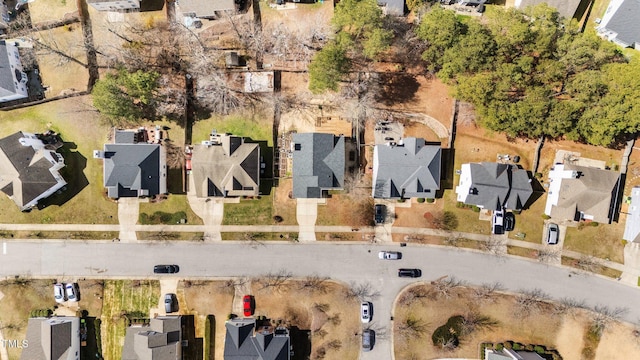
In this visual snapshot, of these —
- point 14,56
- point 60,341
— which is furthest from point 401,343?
point 14,56

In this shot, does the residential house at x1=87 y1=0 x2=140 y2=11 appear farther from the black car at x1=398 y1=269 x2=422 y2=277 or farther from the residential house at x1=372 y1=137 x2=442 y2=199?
the black car at x1=398 y1=269 x2=422 y2=277

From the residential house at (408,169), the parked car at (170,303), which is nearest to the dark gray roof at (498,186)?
the residential house at (408,169)

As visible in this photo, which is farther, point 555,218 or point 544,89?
point 555,218

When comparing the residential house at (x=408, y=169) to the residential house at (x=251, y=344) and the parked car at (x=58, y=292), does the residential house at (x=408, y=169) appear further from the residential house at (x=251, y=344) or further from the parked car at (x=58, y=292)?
the parked car at (x=58, y=292)

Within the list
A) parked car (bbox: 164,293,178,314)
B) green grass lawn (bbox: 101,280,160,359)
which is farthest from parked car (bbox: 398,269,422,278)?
green grass lawn (bbox: 101,280,160,359)

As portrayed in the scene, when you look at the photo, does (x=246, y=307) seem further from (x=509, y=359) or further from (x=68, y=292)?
(x=509, y=359)
